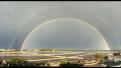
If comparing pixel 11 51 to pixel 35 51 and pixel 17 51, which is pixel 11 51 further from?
pixel 35 51

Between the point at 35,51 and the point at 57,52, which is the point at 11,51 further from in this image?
the point at 57,52

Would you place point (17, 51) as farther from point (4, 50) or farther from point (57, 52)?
point (57, 52)

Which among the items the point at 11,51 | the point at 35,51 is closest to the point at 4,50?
the point at 11,51

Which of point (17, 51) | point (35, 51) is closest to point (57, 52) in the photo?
point (35, 51)

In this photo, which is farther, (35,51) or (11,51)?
(35,51)

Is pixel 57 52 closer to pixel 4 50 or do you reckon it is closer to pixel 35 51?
pixel 35 51

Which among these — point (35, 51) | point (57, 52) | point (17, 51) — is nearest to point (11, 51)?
point (17, 51)
